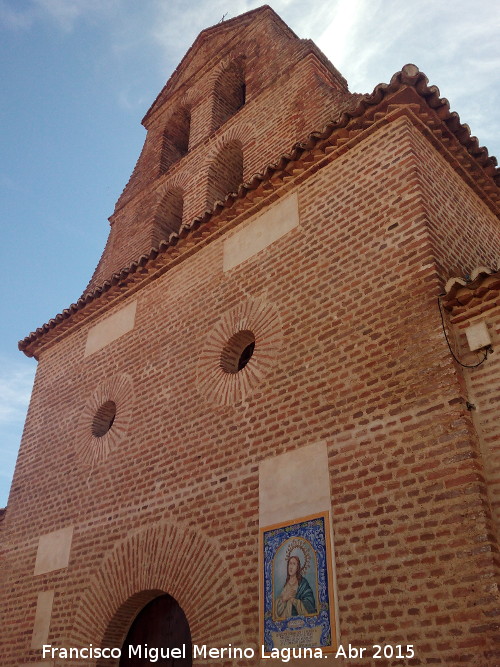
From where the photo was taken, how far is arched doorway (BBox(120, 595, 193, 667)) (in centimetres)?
528

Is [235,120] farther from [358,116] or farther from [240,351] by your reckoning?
[240,351]

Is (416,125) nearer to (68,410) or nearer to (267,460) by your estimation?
(267,460)

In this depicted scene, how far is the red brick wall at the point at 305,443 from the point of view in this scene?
147 inches

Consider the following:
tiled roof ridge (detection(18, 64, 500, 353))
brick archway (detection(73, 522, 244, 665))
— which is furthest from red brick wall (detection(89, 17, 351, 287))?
brick archway (detection(73, 522, 244, 665))

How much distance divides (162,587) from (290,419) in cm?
196

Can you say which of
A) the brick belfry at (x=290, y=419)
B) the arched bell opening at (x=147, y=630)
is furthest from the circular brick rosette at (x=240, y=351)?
the arched bell opening at (x=147, y=630)

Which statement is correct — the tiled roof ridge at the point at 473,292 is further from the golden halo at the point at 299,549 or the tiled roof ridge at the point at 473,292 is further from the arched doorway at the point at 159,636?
the arched doorway at the point at 159,636

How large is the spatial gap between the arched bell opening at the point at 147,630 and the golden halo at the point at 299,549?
5.33 ft

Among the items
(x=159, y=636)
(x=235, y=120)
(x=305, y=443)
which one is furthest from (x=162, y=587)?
(x=235, y=120)

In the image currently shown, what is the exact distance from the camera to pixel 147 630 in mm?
5645

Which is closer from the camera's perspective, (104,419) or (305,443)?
(305,443)

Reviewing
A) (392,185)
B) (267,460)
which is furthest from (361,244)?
(267,460)

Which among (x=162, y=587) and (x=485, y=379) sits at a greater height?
(x=485, y=379)

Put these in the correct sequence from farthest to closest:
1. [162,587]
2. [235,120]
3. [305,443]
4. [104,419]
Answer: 1. [235,120]
2. [104,419]
3. [162,587]
4. [305,443]
